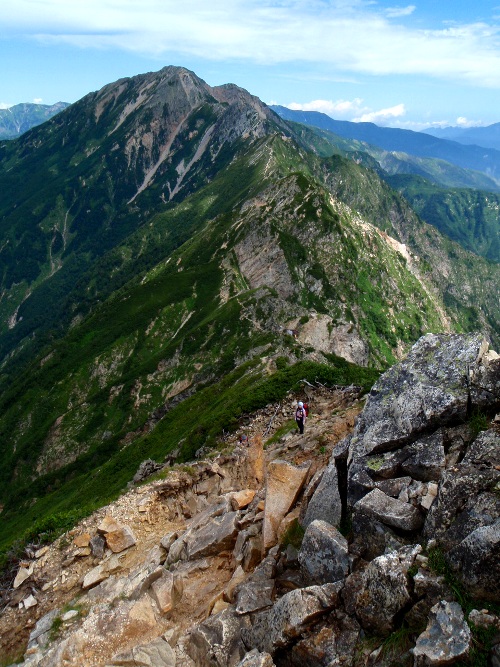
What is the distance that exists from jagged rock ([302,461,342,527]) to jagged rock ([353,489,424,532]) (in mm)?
2023

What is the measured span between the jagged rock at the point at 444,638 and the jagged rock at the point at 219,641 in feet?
19.3

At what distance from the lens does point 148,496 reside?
27.9m

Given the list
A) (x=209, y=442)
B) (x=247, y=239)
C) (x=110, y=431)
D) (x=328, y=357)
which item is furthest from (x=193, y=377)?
(x=209, y=442)

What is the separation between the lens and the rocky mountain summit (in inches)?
462

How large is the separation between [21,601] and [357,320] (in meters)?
179

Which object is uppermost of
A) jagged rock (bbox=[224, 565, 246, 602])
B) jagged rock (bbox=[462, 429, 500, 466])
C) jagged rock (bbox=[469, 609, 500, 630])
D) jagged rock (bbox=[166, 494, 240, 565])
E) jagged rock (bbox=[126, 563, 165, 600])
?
jagged rock (bbox=[462, 429, 500, 466])

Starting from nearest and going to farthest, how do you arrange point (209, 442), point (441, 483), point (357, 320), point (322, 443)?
point (441, 483)
point (322, 443)
point (209, 442)
point (357, 320)

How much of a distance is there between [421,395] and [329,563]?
22.8 ft

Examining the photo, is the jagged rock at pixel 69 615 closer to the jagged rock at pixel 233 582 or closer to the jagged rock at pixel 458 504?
the jagged rock at pixel 233 582

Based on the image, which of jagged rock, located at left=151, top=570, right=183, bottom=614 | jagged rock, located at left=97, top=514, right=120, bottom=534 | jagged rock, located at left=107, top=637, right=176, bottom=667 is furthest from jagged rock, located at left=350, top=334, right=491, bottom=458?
jagged rock, located at left=97, top=514, right=120, bottom=534

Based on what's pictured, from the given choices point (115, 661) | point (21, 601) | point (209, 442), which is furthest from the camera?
point (209, 442)

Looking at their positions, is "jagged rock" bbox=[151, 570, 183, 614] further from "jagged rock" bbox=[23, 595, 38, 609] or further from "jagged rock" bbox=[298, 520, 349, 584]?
"jagged rock" bbox=[23, 595, 38, 609]

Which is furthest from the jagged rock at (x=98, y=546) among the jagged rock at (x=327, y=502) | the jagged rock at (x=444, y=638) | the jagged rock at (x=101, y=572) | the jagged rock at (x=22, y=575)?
the jagged rock at (x=444, y=638)

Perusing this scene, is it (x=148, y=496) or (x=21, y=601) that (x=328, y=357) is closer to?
(x=148, y=496)
